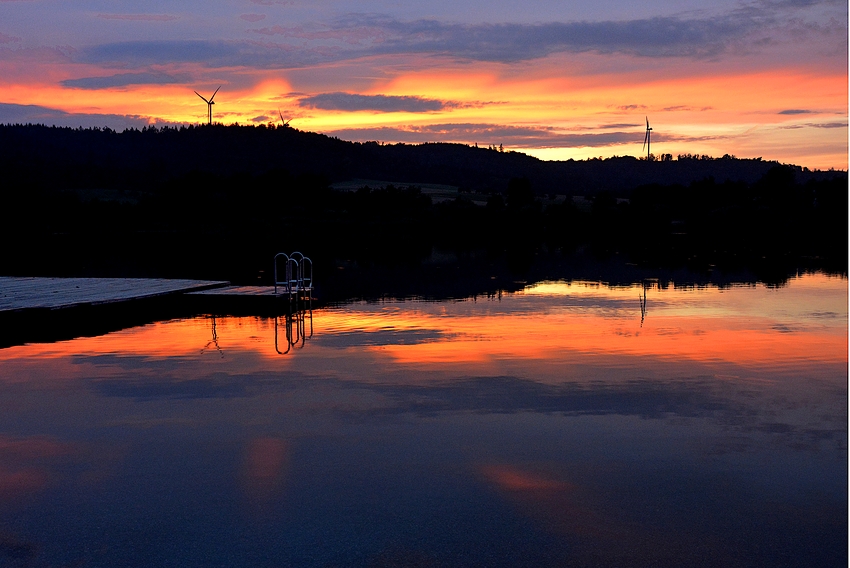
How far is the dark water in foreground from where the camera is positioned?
7.44m

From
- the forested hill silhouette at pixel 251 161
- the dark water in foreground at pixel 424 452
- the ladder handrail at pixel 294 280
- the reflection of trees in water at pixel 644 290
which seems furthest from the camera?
the forested hill silhouette at pixel 251 161

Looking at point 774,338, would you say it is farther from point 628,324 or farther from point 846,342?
point 628,324

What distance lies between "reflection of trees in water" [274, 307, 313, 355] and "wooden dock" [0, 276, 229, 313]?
20.5 feet

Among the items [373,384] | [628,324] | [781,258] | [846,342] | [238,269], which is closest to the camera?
[373,384]

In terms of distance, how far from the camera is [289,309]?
23828 millimetres

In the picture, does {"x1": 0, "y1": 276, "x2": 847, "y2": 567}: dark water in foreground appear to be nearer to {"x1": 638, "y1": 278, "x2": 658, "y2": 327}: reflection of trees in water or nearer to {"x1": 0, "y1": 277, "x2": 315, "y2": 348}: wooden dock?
{"x1": 0, "y1": 277, "x2": 315, "y2": 348}: wooden dock

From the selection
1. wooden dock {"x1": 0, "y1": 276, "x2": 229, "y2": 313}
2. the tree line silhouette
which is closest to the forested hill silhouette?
the tree line silhouette

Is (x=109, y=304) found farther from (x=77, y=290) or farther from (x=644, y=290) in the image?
(x=644, y=290)

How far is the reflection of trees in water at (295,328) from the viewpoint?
700 inches

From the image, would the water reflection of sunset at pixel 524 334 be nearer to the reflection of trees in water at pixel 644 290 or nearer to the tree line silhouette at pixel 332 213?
the reflection of trees in water at pixel 644 290

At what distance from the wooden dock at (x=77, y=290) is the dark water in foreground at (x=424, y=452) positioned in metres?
7.28

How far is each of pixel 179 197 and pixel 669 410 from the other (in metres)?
101

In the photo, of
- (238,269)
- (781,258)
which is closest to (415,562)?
(238,269)

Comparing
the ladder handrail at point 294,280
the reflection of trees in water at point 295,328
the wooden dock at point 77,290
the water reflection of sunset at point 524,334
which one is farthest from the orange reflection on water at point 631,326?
the wooden dock at point 77,290
